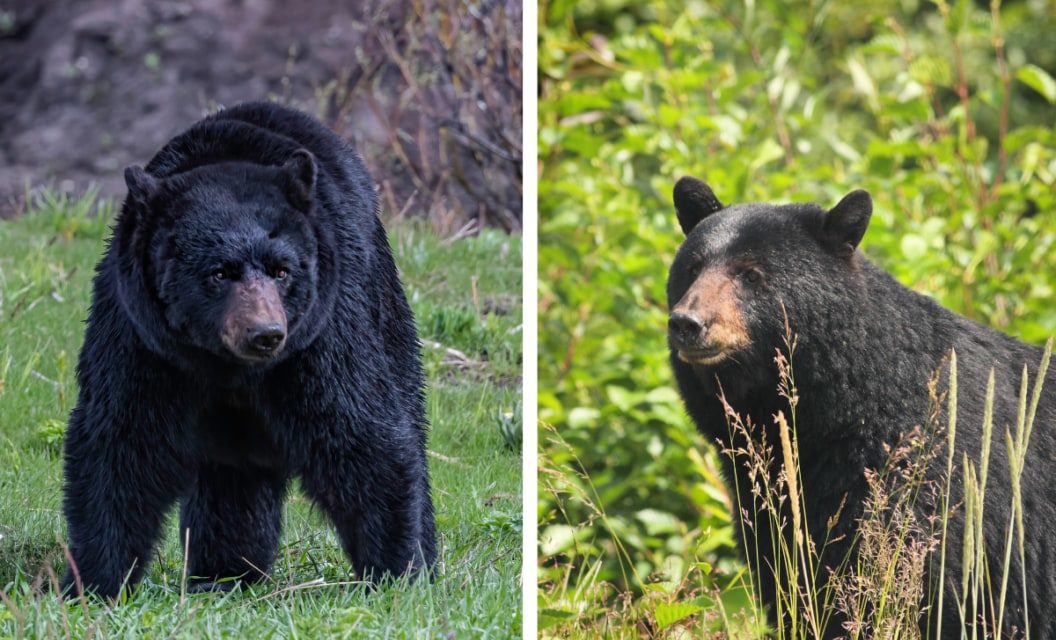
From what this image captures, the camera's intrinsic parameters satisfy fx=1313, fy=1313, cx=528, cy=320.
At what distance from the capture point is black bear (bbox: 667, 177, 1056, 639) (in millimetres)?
2738

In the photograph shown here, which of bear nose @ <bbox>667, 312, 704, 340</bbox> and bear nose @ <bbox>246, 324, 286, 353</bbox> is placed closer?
bear nose @ <bbox>246, 324, 286, 353</bbox>

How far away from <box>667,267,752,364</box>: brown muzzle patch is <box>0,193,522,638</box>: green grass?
50 centimetres

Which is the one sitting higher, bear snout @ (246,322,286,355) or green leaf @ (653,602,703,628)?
bear snout @ (246,322,286,355)


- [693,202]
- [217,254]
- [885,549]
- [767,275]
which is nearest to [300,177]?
[217,254]

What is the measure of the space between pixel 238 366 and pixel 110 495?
0.37 m

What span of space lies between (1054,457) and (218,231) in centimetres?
183

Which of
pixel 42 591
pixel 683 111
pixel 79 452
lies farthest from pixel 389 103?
pixel 42 591

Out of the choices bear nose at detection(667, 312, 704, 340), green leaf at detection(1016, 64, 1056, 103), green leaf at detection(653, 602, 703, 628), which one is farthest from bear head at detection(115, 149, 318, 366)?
green leaf at detection(1016, 64, 1056, 103)

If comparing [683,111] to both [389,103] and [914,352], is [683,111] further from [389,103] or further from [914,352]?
[914,352]

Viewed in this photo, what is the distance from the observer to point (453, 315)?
3217 mm

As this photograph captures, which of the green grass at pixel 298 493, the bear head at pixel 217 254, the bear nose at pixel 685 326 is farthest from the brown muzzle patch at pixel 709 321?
the bear head at pixel 217 254

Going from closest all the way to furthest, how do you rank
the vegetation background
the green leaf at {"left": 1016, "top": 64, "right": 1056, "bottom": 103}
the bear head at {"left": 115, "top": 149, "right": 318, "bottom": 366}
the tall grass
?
the tall grass < the bear head at {"left": 115, "top": 149, "right": 318, "bottom": 366} < the green leaf at {"left": 1016, "top": 64, "right": 1056, "bottom": 103} < the vegetation background

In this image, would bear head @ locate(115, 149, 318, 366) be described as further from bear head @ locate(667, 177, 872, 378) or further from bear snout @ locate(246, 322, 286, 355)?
bear head @ locate(667, 177, 872, 378)

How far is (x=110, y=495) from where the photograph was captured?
8.87 ft
